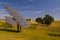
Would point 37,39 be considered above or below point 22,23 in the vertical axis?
below

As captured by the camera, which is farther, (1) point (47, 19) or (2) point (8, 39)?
(1) point (47, 19)

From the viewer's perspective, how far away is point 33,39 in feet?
65.6

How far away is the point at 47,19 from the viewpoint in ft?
279

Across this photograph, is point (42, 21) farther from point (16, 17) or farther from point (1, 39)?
point (1, 39)

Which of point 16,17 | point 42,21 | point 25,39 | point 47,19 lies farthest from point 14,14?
point 42,21

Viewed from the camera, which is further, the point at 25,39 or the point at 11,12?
the point at 11,12

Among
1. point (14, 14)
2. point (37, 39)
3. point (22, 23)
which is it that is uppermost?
point (14, 14)

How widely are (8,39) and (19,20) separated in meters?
7.24

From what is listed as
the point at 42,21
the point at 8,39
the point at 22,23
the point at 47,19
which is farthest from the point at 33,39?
the point at 42,21

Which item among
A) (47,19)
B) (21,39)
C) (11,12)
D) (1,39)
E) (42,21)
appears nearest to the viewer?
(1,39)

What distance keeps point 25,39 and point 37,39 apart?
1710 mm

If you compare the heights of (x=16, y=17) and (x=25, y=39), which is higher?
(x=16, y=17)

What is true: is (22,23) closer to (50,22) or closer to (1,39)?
(1,39)

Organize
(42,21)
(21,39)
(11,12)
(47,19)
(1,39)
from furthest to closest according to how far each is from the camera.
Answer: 1. (42,21)
2. (47,19)
3. (11,12)
4. (21,39)
5. (1,39)
